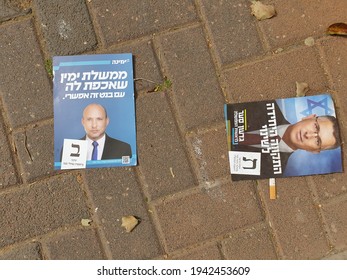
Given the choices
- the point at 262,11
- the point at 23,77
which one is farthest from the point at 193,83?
the point at 23,77

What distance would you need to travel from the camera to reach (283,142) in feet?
7.07

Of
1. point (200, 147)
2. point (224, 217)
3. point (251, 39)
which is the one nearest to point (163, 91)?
point (200, 147)

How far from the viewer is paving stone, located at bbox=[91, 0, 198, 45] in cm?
220

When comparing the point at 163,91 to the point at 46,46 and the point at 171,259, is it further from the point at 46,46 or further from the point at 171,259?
the point at 171,259

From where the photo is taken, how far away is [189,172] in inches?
85.1

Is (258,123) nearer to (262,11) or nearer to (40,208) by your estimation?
(262,11)

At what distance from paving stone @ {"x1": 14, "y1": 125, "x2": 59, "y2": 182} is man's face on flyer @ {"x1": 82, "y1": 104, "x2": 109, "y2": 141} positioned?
0.65 ft

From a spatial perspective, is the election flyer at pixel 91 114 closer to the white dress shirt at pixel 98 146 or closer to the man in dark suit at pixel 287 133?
the white dress shirt at pixel 98 146

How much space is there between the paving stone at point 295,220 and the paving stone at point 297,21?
0.73 m

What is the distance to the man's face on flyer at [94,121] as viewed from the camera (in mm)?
2145

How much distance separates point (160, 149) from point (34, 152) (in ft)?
2.06

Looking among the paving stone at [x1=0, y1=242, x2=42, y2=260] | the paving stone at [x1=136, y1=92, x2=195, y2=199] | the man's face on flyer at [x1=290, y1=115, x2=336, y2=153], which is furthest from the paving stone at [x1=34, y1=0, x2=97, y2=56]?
the man's face on flyer at [x1=290, y1=115, x2=336, y2=153]

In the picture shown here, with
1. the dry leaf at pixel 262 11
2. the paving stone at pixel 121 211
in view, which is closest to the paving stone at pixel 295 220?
the paving stone at pixel 121 211

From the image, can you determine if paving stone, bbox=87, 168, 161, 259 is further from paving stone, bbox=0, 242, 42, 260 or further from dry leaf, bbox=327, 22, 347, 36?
dry leaf, bbox=327, 22, 347, 36
